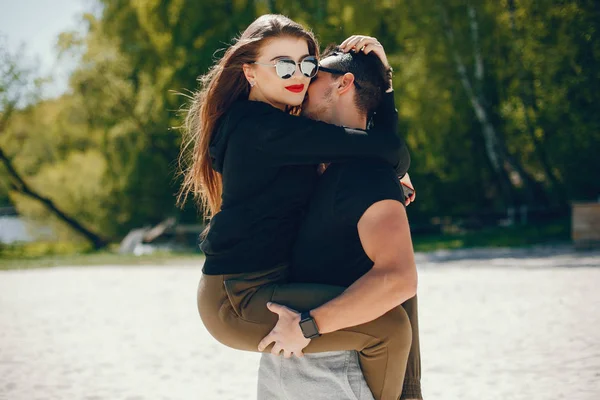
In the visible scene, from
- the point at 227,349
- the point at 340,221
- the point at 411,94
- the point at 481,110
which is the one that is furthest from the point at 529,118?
the point at 340,221

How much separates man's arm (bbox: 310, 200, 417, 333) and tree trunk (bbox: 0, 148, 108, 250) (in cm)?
3235

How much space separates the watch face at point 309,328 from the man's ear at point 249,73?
3.24 feet

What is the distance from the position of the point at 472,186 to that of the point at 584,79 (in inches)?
418

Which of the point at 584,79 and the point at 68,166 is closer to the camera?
the point at 584,79

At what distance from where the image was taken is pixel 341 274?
2.62 metres

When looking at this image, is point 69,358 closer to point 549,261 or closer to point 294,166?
point 294,166

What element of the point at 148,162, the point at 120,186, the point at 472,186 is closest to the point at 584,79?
the point at 472,186

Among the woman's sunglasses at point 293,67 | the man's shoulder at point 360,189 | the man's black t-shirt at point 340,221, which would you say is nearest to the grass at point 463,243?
the woman's sunglasses at point 293,67

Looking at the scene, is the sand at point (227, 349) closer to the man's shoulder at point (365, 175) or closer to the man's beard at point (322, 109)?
the man's beard at point (322, 109)

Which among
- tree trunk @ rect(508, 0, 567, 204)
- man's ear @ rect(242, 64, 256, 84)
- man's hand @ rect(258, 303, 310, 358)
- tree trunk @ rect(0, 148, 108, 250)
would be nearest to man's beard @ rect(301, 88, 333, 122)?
man's ear @ rect(242, 64, 256, 84)

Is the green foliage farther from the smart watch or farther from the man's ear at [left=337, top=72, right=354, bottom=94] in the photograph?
the smart watch

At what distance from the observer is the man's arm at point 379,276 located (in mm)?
2461

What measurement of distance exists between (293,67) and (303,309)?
35.2 inches

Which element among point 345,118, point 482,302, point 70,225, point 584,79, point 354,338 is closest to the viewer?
point 354,338
